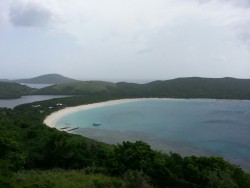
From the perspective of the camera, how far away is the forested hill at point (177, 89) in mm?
108812

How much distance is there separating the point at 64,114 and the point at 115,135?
24914 millimetres

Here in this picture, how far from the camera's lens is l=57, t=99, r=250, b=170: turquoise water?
128ft

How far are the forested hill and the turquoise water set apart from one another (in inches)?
1123

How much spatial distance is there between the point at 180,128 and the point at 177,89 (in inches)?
2435

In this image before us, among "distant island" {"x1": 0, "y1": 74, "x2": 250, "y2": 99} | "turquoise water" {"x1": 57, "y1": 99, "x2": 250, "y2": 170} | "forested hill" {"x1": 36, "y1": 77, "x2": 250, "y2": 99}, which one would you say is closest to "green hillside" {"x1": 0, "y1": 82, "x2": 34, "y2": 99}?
"distant island" {"x1": 0, "y1": 74, "x2": 250, "y2": 99}

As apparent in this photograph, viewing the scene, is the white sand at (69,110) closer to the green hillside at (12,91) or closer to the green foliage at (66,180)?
the green foliage at (66,180)

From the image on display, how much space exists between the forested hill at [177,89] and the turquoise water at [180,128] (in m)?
28.5

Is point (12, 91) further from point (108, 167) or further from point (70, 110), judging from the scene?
point (108, 167)

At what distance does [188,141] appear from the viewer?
142 feet

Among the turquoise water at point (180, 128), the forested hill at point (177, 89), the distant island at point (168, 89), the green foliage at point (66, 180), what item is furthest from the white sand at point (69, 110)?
the green foliage at point (66, 180)

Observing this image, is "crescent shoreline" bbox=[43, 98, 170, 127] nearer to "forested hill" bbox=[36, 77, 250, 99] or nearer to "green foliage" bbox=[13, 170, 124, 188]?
"forested hill" bbox=[36, 77, 250, 99]

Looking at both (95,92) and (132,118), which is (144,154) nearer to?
(132,118)

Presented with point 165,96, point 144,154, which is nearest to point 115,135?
point 144,154

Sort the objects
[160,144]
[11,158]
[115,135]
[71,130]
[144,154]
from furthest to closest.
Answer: [71,130], [115,135], [160,144], [144,154], [11,158]
